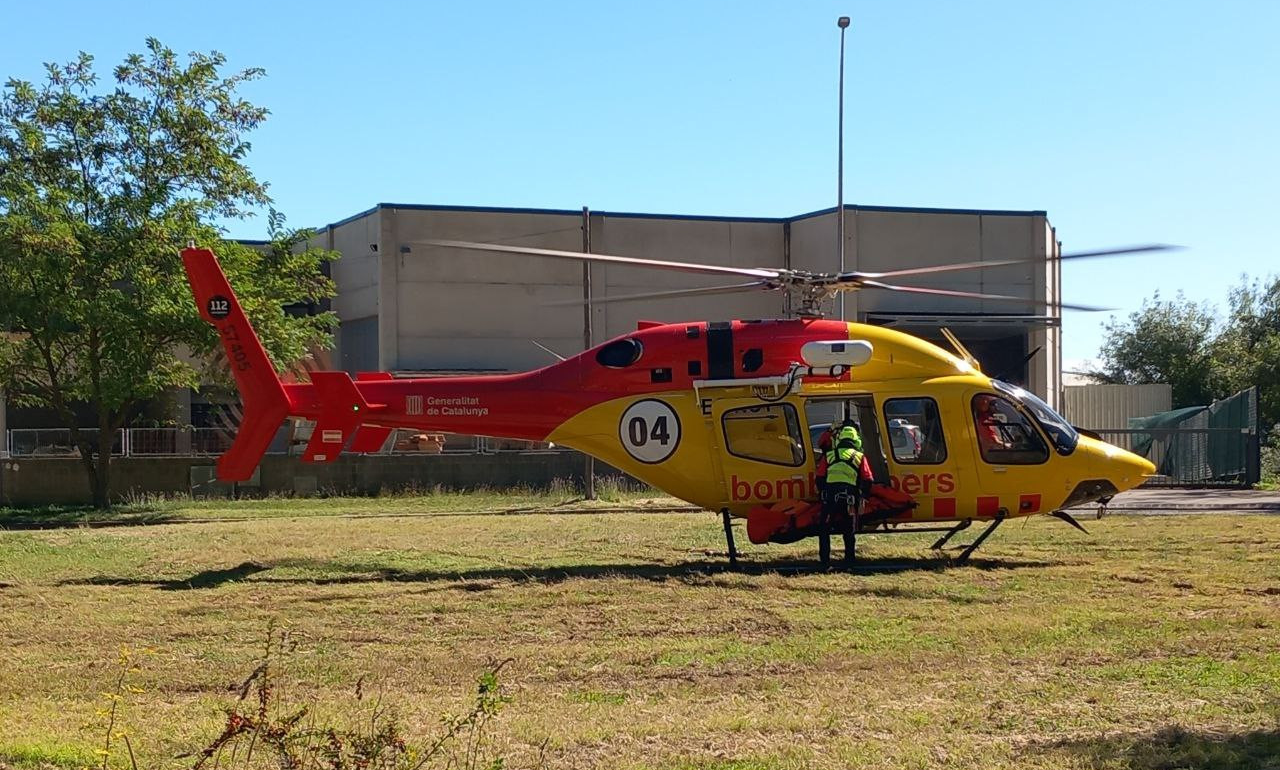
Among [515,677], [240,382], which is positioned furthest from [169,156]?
[515,677]

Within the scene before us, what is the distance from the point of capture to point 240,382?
14812 mm

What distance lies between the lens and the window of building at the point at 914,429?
46.4ft

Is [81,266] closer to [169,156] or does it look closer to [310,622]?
[169,156]

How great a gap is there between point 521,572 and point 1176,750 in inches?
339

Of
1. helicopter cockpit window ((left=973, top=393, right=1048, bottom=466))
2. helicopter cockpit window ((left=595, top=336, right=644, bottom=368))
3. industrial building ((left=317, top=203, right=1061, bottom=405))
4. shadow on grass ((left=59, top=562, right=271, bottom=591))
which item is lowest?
shadow on grass ((left=59, top=562, right=271, bottom=591))

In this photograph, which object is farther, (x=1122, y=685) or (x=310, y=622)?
(x=310, y=622)

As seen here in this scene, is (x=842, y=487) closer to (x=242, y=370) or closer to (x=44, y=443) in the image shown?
(x=242, y=370)

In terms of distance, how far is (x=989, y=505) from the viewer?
14.2m

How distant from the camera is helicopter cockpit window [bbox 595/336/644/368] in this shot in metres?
14.6

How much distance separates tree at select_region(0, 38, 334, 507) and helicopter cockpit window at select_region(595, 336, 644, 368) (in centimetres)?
1375

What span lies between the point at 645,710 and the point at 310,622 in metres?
4.43

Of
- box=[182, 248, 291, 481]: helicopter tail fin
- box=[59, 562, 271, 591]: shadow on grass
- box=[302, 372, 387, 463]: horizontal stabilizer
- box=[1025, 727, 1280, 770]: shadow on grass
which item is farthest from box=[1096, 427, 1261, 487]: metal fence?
box=[1025, 727, 1280, 770]: shadow on grass

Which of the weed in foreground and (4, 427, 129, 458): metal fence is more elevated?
(4, 427, 129, 458): metal fence

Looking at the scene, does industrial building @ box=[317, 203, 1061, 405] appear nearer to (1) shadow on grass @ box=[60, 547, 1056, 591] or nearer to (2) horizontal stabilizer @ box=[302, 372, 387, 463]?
(2) horizontal stabilizer @ box=[302, 372, 387, 463]
